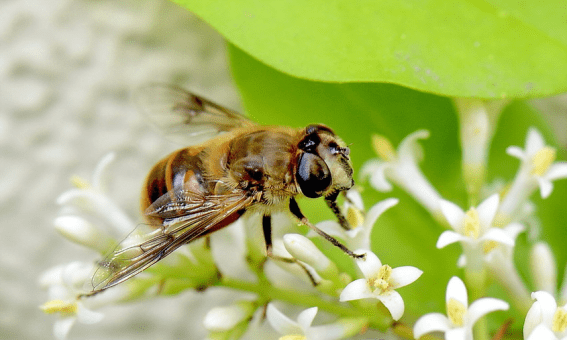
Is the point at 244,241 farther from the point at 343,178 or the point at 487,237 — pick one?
the point at 487,237

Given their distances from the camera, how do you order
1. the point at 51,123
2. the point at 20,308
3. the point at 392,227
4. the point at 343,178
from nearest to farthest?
1. the point at 343,178
2. the point at 392,227
3. the point at 51,123
4. the point at 20,308

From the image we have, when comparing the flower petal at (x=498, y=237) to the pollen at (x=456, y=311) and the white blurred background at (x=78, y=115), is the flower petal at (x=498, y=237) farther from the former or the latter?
the white blurred background at (x=78, y=115)

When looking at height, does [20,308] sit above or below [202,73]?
below

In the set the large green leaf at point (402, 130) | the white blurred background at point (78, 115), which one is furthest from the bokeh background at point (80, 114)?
the large green leaf at point (402, 130)

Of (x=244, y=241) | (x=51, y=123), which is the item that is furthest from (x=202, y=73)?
(x=244, y=241)

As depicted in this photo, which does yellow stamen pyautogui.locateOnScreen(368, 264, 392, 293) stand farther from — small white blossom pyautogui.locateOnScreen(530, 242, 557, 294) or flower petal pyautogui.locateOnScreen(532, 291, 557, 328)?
small white blossom pyautogui.locateOnScreen(530, 242, 557, 294)

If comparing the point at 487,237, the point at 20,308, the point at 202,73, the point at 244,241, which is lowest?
the point at 487,237

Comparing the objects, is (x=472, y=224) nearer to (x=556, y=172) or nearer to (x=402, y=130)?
(x=556, y=172)
